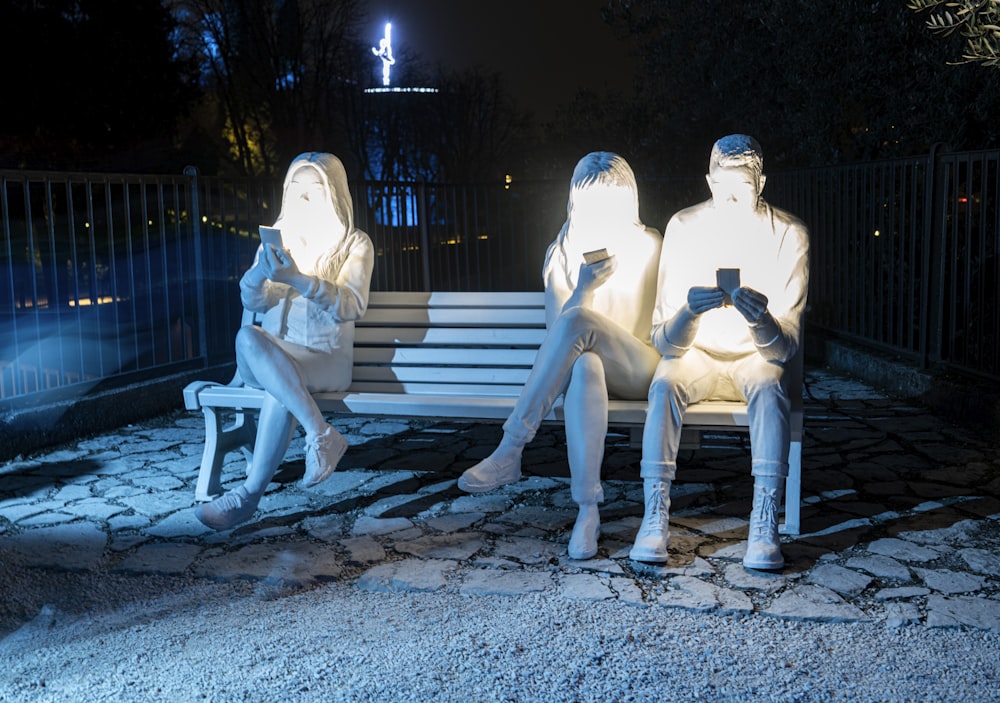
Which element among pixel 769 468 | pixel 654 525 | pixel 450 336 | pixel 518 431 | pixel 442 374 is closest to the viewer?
pixel 769 468

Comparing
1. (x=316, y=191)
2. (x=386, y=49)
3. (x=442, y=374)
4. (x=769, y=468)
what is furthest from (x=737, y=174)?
(x=386, y=49)

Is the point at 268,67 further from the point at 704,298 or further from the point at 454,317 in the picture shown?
the point at 704,298

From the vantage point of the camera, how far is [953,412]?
730 centimetres

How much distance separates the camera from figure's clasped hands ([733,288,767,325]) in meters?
4.20

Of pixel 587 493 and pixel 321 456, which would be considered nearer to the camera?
pixel 587 493

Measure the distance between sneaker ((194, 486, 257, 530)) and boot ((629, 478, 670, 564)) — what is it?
1.76 metres

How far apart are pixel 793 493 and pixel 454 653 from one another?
1868mm

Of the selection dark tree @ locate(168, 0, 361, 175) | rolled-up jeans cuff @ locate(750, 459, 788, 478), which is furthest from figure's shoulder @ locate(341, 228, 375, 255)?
dark tree @ locate(168, 0, 361, 175)

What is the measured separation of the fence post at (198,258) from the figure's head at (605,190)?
4.22m

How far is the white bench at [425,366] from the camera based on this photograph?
208 inches

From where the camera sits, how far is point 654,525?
4.42 meters

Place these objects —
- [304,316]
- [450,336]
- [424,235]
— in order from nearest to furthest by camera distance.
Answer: [304,316] → [450,336] → [424,235]

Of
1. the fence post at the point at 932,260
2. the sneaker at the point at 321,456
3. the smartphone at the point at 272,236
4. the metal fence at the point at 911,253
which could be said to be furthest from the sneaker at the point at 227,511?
the fence post at the point at 932,260

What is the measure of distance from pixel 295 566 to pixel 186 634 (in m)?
0.74
